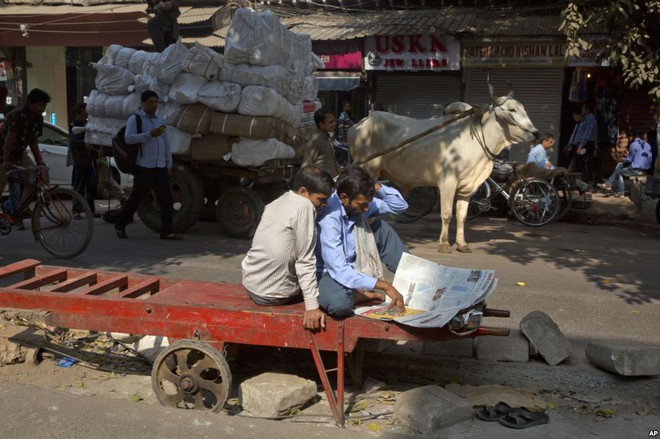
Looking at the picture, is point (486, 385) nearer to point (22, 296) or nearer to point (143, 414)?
point (143, 414)

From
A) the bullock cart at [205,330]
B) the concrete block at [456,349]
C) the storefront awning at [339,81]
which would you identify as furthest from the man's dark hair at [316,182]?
the storefront awning at [339,81]

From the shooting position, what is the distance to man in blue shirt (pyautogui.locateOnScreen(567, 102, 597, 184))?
15969 millimetres

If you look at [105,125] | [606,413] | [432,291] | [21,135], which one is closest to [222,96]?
[105,125]

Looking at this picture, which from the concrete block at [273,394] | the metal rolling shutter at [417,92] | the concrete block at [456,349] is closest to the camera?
the concrete block at [273,394]

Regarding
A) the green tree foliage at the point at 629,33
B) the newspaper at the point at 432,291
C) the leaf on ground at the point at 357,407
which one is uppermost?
the green tree foliage at the point at 629,33

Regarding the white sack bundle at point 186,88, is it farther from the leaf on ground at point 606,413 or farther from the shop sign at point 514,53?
the shop sign at point 514,53

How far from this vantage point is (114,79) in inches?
407

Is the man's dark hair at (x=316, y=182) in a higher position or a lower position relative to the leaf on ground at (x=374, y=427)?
higher

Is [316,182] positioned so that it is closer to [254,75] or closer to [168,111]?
[254,75]

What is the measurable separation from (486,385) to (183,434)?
6.98 ft

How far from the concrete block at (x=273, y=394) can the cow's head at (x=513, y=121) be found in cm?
588

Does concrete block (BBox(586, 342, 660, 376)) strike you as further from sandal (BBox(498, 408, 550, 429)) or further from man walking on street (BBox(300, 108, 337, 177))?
man walking on street (BBox(300, 108, 337, 177))

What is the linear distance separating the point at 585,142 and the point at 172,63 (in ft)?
31.7

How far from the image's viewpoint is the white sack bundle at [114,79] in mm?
10320
